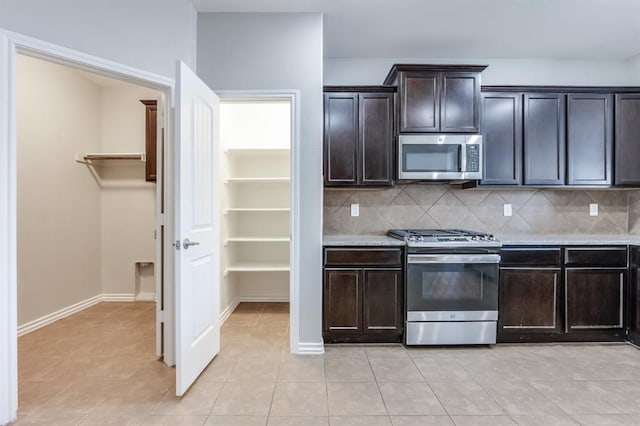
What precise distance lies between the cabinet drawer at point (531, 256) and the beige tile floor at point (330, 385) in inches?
29.3

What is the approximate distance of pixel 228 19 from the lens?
278cm

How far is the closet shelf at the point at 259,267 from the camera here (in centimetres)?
378

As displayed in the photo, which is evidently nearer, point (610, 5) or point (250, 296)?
point (610, 5)

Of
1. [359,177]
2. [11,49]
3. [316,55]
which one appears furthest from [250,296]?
[11,49]

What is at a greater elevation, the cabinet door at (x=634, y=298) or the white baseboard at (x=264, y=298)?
the cabinet door at (x=634, y=298)

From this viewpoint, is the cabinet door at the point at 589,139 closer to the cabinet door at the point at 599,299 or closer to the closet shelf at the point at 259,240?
the cabinet door at the point at 599,299

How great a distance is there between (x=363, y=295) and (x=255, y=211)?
180 cm

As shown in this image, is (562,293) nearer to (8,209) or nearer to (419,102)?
(419,102)

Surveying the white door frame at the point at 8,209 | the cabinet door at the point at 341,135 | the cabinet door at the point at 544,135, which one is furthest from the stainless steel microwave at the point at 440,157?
the white door frame at the point at 8,209

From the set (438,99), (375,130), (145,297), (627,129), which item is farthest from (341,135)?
(145,297)

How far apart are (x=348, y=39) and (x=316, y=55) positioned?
63 cm

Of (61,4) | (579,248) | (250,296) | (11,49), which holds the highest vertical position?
(61,4)

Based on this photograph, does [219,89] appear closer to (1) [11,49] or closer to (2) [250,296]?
(1) [11,49]

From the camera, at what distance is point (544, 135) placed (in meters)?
3.15
